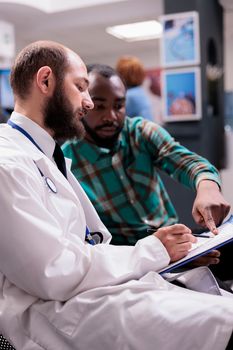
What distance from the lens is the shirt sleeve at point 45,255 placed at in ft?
2.99

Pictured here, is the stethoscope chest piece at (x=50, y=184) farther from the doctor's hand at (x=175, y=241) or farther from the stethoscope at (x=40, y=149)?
the doctor's hand at (x=175, y=241)

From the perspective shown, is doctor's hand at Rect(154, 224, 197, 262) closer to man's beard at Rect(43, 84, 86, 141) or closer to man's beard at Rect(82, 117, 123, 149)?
man's beard at Rect(43, 84, 86, 141)

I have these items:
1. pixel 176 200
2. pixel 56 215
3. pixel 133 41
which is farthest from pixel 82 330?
pixel 133 41

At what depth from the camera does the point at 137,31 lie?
284 inches

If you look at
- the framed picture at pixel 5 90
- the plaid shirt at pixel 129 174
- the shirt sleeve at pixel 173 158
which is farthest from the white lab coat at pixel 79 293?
the framed picture at pixel 5 90

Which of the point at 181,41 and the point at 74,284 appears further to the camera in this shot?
the point at 181,41

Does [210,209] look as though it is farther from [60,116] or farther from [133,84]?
[133,84]

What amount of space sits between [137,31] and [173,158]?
19.6ft

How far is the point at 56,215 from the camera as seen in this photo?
103 centimetres

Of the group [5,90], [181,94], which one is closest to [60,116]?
[181,94]

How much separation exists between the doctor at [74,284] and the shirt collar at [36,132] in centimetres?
7

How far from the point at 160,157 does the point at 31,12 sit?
479 cm

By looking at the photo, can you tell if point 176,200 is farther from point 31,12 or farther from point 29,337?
point 31,12

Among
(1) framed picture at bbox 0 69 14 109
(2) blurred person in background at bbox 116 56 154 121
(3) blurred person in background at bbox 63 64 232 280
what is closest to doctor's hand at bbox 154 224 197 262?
(3) blurred person in background at bbox 63 64 232 280
